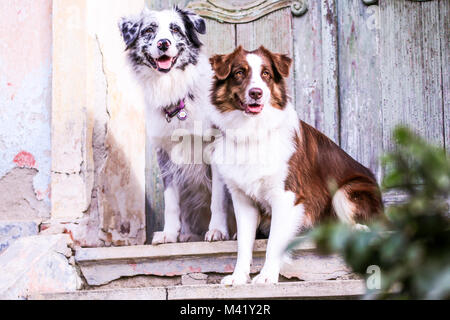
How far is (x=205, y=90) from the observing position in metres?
4.09

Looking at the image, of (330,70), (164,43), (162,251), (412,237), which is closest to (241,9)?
(330,70)

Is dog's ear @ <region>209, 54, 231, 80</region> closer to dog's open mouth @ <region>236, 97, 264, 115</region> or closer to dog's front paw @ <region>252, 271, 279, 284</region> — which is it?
dog's open mouth @ <region>236, 97, 264, 115</region>

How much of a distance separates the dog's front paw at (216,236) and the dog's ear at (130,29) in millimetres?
1308

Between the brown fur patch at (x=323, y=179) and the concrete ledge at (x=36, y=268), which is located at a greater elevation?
the brown fur patch at (x=323, y=179)

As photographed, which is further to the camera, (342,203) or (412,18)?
(412,18)

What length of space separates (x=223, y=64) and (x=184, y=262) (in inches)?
44.6

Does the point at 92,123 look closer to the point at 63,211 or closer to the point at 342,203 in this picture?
the point at 63,211

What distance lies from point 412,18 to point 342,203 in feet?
5.05

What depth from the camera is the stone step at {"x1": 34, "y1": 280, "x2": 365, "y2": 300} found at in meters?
2.80

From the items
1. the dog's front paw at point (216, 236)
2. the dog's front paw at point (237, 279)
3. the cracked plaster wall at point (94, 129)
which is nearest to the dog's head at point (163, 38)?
the cracked plaster wall at point (94, 129)

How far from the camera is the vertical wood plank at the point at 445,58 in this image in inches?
167

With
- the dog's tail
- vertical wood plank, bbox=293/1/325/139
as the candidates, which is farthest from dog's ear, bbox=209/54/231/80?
vertical wood plank, bbox=293/1/325/139

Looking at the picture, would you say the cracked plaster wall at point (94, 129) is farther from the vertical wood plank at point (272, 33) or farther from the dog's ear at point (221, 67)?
the vertical wood plank at point (272, 33)

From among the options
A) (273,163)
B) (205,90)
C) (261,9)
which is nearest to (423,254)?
Answer: (273,163)
